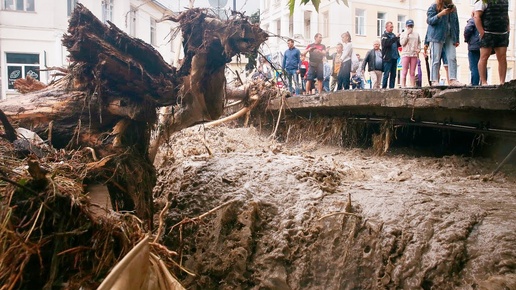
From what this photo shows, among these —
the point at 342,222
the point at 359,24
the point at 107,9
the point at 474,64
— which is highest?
the point at 359,24

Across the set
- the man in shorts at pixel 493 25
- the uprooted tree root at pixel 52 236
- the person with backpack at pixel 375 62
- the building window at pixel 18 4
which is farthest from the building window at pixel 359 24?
the uprooted tree root at pixel 52 236

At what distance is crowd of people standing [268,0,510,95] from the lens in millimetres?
5852

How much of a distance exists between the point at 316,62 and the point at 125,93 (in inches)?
238

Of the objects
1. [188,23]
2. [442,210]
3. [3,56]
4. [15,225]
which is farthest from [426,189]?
[3,56]

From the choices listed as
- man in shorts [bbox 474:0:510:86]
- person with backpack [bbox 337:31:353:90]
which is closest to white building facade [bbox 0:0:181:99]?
person with backpack [bbox 337:31:353:90]

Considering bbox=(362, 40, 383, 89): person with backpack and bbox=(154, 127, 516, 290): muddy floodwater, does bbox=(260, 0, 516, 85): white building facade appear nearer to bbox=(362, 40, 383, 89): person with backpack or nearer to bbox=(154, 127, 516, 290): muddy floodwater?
bbox=(362, 40, 383, 89): person with backpack

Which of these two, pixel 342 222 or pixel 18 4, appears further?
pixel 18 4

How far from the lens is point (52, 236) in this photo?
2.69m

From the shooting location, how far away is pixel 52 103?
4762 millimetres

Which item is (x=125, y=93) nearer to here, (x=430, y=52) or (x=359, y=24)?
(x=430, y=52)

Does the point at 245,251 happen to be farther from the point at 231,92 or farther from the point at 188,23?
the point at 231,92

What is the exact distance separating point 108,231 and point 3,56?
21.8 feet

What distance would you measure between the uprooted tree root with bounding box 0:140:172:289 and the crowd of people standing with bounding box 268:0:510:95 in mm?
2858

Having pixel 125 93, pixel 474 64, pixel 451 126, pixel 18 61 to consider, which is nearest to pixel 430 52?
pixel 474 64
